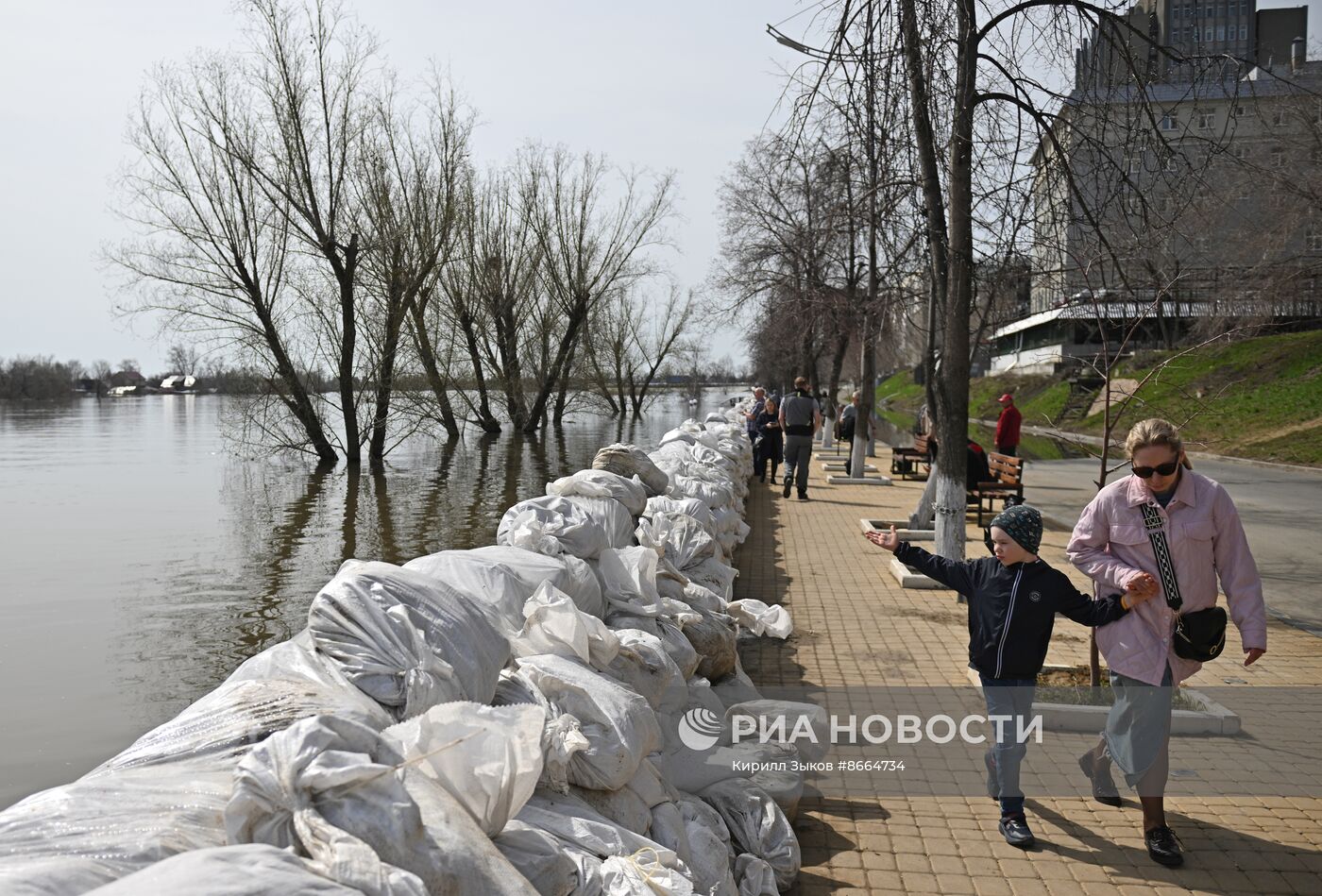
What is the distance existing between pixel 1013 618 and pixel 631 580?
2.03 meters

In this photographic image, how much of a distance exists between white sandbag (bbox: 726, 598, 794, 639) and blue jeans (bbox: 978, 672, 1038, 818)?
2.80 metres

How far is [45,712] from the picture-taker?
6867mm

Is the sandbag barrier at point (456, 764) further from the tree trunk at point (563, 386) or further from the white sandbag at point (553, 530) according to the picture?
the tree trunk at point (563, 386)

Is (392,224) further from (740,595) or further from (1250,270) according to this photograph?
(1250,270)

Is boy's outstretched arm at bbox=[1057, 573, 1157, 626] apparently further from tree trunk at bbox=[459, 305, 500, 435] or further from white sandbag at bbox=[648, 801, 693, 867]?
tree trunk at bbox=[459, 305, 500, 435]

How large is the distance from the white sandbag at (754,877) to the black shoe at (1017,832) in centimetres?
96

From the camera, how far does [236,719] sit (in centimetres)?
250

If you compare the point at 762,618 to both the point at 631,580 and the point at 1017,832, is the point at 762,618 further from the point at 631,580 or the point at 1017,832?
the point at 1017,832

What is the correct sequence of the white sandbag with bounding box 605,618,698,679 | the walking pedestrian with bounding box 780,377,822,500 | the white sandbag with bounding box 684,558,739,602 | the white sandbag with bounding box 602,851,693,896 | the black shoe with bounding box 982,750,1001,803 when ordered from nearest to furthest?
1. the white sandbag with bounding box 602,851,693,896
2. the black shoe with bounding box 982,750,1001,803
3. the white sandbag with bounding box 605,618,698,679
4. the white sandbag with bounding box 684,558,739,602
5. the walking pedestrian with bounding box 780,377,822,500

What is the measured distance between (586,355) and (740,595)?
3393cm

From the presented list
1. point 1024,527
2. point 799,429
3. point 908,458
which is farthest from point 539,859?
point 908,458

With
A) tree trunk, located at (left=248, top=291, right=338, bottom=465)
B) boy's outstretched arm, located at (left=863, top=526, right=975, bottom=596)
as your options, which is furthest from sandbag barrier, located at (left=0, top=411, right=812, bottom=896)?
tree trunk, located at (left=248, top=291, right=338, bottom=465)

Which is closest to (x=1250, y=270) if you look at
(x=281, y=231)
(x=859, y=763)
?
(x=281, y=231)

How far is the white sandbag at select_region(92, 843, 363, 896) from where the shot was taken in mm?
1680
